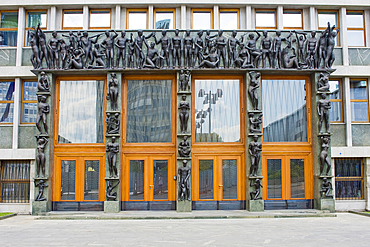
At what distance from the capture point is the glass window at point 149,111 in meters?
16.4

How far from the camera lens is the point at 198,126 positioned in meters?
16.5

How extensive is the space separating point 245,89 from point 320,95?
10.7 ft

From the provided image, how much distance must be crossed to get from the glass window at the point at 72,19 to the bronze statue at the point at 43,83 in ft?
9.62

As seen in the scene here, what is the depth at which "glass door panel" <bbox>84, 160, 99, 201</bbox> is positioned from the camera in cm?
1614

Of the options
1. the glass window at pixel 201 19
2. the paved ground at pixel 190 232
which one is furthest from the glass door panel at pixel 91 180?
the glass window at pixel 201 19

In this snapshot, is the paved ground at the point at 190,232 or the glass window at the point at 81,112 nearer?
the paved ground at the point at 190,232

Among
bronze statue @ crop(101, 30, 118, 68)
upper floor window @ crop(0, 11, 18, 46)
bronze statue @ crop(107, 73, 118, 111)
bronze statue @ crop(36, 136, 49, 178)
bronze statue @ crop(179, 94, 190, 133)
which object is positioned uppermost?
upper floor window @ crop(0, 11, 18, 46)

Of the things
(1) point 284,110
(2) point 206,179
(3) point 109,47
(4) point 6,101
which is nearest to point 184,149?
(2) point 206,179

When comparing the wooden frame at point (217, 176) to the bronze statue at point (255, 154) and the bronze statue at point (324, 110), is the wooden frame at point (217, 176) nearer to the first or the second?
the bronze statue at point (255, 154)

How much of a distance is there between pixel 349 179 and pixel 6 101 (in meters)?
16.2

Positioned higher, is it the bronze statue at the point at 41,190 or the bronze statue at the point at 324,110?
the bronze statue at the point at 324,110

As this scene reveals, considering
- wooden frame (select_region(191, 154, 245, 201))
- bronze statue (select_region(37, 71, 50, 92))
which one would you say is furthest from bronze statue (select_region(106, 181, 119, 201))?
bronze statue (select_region(37, 71, 50, 92))

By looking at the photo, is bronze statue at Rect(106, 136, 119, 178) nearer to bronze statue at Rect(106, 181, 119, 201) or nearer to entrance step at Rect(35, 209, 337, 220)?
bronze statue at Rect(106, 181, 119, 201)

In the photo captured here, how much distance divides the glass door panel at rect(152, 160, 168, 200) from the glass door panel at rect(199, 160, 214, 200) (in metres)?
1.51
